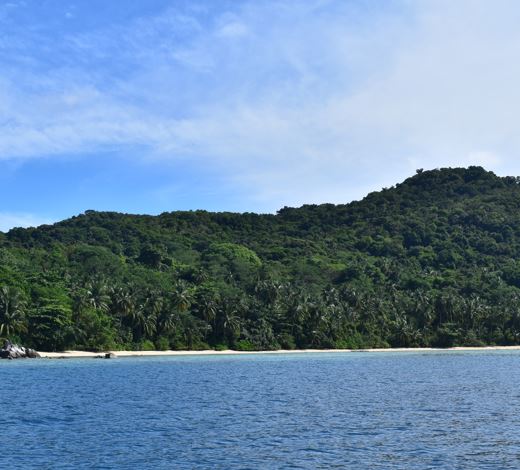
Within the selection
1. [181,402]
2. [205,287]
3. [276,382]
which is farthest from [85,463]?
[205,287]

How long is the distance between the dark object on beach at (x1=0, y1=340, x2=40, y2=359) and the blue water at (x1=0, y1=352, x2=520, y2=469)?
13.7m

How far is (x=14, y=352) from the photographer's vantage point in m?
90.9

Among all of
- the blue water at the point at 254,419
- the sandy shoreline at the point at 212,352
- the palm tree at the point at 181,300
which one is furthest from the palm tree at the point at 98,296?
the blue water at the point at 254,419

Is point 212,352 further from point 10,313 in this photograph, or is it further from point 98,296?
point 10,313

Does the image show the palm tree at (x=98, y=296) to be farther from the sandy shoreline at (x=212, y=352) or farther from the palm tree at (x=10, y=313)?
the palm tree at (x=10, y=313)

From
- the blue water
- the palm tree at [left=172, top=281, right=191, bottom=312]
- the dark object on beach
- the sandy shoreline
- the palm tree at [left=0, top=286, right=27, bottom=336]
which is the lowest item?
the blue water

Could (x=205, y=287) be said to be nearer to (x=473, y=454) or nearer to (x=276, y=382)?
(x=276, y=382)

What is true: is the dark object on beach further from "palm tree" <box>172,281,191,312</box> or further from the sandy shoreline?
"palm tree" <box>172,281,191,312</box>

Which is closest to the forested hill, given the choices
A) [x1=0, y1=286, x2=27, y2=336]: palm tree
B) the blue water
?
[x1=0, y1=286, x2=27, y2=336]: palm tree

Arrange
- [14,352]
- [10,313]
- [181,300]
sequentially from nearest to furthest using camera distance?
[14,352]
[10,313]
[181,300]

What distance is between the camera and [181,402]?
51.5 meters

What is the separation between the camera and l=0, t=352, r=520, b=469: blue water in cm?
3145

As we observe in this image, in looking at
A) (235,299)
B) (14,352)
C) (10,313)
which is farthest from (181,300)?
(14,352)

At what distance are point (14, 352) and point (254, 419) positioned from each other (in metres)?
57.8
